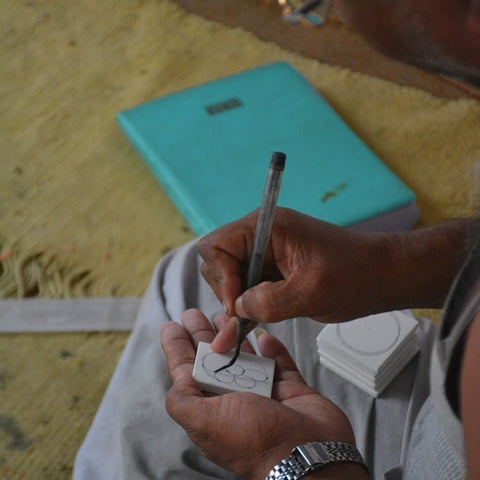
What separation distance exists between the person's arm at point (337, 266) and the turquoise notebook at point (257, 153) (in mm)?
449

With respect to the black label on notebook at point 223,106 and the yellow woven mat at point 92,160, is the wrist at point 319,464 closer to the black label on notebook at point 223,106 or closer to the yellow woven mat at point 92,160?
the yellow woven mat at point 92,160

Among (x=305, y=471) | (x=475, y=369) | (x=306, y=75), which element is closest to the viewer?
(x=475, y=369)

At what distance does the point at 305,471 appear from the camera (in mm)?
693

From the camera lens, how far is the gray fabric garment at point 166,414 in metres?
0.81

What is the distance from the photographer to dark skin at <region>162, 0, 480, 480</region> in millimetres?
729

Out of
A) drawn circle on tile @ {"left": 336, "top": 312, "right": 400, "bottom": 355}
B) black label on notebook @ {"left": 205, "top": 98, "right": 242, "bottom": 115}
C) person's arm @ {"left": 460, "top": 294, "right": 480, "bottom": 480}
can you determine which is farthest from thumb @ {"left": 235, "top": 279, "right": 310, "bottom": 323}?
black label on notebook @ {"left": 205, "top": 98, "right": 242, "bottom": 115}

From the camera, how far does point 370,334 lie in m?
0.94

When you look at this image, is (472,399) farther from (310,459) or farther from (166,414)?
(166,414)

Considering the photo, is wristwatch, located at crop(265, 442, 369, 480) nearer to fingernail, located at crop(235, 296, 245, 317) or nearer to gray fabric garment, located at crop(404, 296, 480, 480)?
gray fabric garment, located at crop(404, 296, 480, 480)

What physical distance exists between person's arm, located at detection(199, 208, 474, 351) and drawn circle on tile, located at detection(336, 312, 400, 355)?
57 mm

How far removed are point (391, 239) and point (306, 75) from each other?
89 cm

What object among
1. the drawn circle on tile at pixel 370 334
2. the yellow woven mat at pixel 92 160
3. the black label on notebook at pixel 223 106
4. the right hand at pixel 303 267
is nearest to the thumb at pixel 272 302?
the right hand at pixel 303 267

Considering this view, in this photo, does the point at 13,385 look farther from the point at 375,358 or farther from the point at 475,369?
the point at 475,369

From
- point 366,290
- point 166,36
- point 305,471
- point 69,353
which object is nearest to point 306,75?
point 166,36
